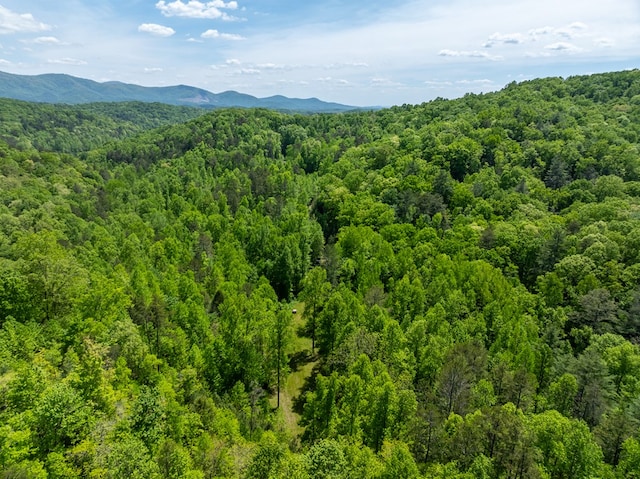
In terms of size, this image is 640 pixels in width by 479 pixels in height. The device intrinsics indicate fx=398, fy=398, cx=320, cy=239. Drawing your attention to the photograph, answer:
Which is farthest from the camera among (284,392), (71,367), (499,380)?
(284,392)

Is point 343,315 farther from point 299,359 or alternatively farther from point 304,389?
point 299,359

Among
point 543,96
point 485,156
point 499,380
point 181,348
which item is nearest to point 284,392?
point 181,348

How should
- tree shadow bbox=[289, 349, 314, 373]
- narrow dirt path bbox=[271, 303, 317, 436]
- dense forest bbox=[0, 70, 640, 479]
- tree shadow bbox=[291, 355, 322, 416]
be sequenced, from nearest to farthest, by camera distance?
dense forest bbox=[0, 70, 640, 479]
narrow dirt path bbox=[271, 303, 317, 436]
tree shadow bbox=[291, 355, 322, 416]
tree shadow bbox=[289, 349, 314, 373]

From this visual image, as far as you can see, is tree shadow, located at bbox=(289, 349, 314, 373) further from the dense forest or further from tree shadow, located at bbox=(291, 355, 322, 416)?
tree shadow, located at bbox=(291, 355, 322, 416)

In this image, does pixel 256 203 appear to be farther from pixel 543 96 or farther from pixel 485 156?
pixel 543 96

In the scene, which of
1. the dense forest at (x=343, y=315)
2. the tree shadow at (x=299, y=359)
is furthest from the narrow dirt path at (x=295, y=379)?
the dense forest at (x=343, y=315)

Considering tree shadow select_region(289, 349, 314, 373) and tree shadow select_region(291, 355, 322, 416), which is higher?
tree shadow select_region(289, 349, 314, 373)

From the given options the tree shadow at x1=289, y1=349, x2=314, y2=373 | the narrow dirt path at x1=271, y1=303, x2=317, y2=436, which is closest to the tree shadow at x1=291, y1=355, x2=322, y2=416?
the narrow dirt path at x1=271, y1=303, x2=317, y2=436

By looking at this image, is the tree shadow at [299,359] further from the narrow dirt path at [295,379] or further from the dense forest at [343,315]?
the dense forest at [343,315]

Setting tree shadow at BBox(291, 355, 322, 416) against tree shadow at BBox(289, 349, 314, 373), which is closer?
tree shadow at BBox(291, 355, 322, 416)
